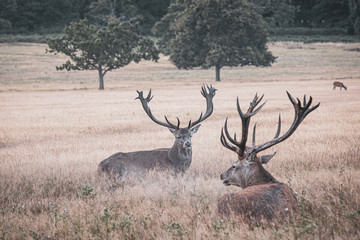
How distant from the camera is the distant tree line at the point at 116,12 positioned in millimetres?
86125

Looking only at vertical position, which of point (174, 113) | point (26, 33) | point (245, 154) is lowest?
point (174, 113)

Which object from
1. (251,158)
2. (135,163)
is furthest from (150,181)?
(251,158)

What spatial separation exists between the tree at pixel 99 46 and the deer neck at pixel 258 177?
134 feet

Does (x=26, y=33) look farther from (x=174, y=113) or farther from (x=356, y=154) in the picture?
(x=356, y=154)

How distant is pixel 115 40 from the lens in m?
47.6

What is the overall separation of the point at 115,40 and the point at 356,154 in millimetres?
40515

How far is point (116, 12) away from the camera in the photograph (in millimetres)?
92250

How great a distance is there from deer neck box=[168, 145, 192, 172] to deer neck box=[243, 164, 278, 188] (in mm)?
3229

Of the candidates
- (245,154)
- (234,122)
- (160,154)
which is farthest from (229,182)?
(234,122)

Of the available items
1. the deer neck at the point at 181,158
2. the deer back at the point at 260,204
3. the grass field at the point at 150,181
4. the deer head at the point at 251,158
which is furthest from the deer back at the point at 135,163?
the deer back at the point at 260,204

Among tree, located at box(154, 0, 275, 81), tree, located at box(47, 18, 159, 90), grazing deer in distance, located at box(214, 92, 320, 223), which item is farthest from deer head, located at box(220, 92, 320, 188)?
tree, located at box(154, 0, 275, 81)

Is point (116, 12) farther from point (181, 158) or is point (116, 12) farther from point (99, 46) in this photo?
point (181, 158)

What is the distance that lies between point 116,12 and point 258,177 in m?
90.3

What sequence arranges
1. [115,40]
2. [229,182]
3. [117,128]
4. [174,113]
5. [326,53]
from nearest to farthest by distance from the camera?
1. [229,182]
2. [117,128]
3. [174,113]
4. [115,40]
5. [326,53]
